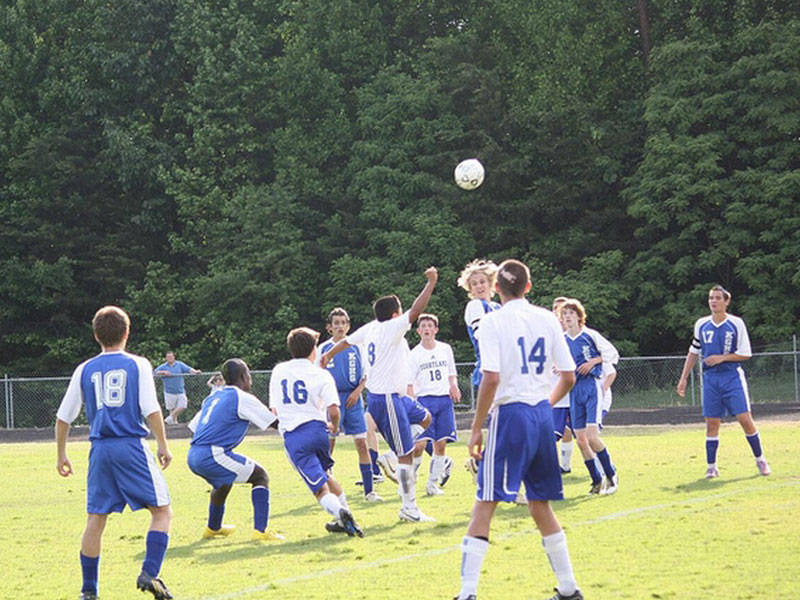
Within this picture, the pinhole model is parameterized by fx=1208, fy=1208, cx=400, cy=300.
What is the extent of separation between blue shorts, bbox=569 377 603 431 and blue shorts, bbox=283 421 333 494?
12.3 ft

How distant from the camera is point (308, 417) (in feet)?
33.5

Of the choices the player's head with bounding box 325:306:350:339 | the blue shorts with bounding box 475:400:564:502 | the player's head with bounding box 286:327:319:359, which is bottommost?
the blue shorts with bounding box 475:400:564:502

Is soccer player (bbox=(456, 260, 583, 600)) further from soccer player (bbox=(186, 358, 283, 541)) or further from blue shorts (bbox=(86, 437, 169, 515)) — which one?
soccer player (bbox=(186, 358, 283, 541))

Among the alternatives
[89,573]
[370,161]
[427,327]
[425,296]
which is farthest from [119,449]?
[370,161]

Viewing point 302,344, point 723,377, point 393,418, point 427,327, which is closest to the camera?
point 302,344

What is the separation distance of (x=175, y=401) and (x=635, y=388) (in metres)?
11.6

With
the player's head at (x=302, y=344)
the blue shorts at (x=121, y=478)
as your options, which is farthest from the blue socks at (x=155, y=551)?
the player's head at (x=302, y=344)

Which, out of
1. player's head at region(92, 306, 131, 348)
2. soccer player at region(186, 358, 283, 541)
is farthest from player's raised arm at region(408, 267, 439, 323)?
player's head at region(92, 306, 131, 348)

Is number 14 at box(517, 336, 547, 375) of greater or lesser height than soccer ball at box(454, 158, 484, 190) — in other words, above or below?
below

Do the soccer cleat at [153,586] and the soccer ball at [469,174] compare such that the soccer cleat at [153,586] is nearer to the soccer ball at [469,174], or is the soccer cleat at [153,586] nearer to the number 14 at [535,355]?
the number 14 at [535,355]

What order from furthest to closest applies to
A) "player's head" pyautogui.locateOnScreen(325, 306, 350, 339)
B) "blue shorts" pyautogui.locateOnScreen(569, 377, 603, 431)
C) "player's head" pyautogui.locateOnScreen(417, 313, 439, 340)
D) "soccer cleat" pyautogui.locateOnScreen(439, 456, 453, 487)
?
"player's head" pyautogui.locateOnScreen(417, 313, 439, 340) < "player's head" pyautogui.locateOnScreen(325, 306, 350, 339) < "soccer cleat" pyautogui.locateOnScreen(439, 456, 453, 487) < "blue shorts" pyautogui.locateOnScreen(569, 377, 603, 431)

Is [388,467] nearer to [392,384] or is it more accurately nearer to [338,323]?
[338,323]

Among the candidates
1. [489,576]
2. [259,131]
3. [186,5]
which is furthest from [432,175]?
[489,576]

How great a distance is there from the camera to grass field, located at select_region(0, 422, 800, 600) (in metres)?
7.84
